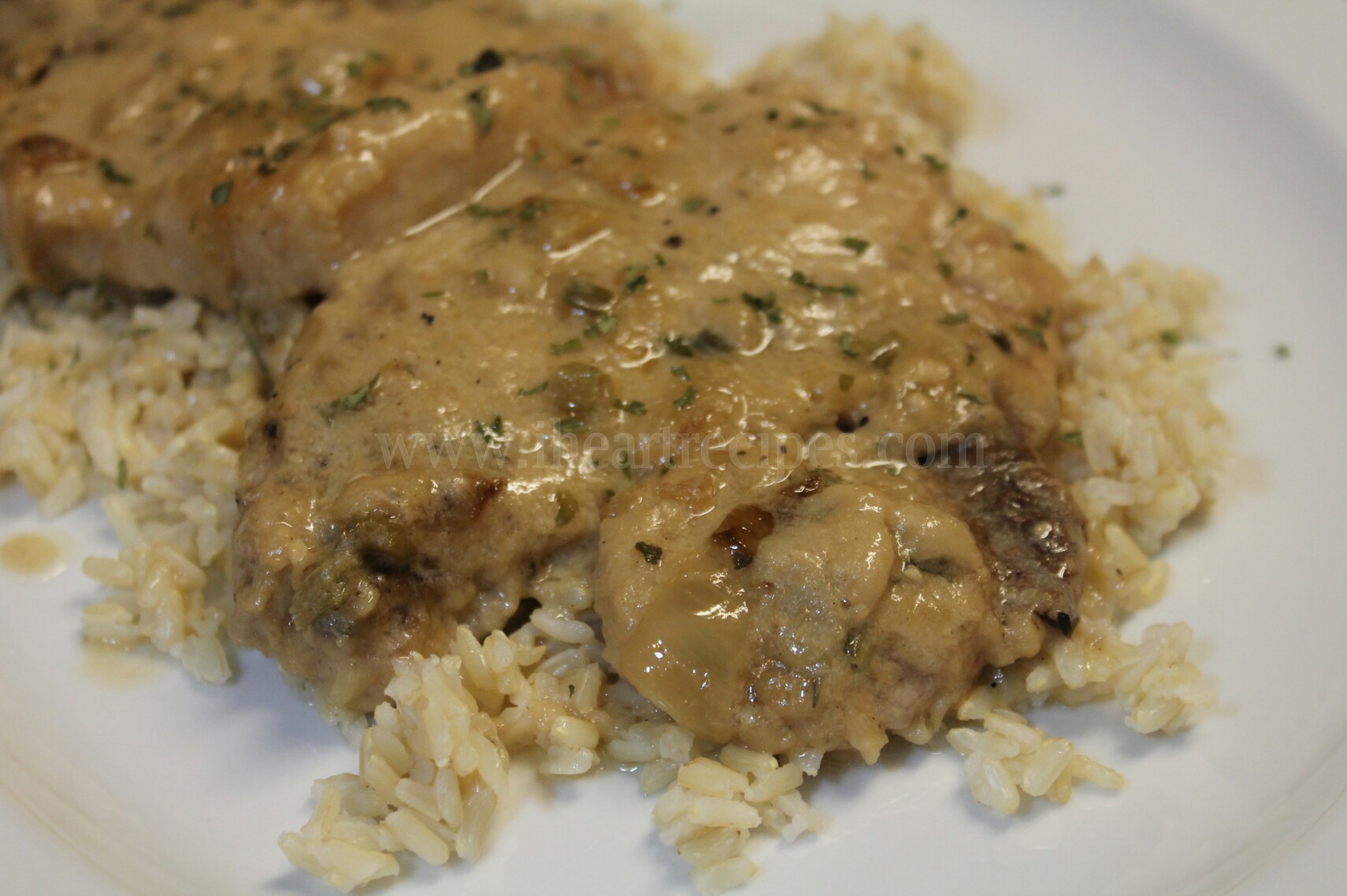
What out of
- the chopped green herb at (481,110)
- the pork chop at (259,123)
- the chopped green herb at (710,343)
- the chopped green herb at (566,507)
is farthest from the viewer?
the chopped green herb at (481,110)

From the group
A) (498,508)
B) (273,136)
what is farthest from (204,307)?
(498,508)

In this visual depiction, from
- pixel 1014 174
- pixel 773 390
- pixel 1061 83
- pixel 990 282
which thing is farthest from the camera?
pixel 1061 83

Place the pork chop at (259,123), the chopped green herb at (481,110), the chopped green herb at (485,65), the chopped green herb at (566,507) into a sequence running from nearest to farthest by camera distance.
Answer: the chopped green herb at (566,507)
the pork chop at (259,123)
the chopped green herb at (481,110)
the chopped green herb at (485,65)

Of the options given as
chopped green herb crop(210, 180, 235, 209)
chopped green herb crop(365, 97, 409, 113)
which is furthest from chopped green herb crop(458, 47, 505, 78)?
chopped green herb crop(210, 180, 235, 209)

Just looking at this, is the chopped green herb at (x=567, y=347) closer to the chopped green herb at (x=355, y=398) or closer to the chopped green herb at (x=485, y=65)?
the chopped green herb at (x=355, y=398)

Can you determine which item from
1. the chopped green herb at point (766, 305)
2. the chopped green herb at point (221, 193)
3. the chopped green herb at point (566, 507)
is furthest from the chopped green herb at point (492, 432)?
the chopped green herb at point (221, 193)

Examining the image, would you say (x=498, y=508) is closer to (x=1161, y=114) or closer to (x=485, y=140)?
(x=485, y=140)

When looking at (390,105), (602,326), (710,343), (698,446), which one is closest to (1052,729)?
(698,446)
